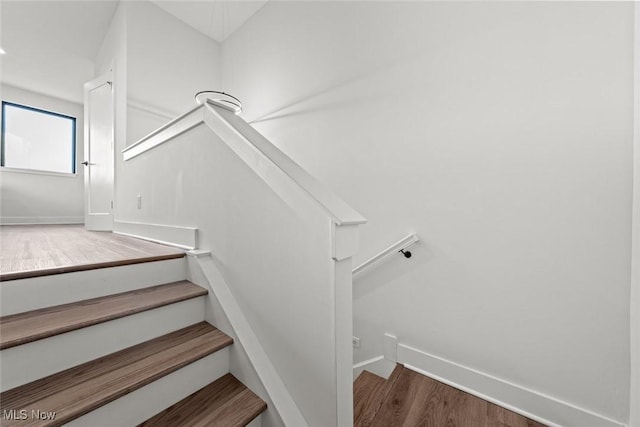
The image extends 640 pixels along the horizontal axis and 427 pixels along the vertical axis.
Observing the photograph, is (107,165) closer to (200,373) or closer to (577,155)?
(200,373)

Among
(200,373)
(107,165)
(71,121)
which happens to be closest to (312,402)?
(200,373)

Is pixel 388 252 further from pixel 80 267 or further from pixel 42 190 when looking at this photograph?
pixel 42 190

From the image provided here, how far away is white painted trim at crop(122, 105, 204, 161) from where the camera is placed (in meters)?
1.62

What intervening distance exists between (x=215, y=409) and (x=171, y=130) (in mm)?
1789

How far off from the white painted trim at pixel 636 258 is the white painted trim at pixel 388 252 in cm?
95

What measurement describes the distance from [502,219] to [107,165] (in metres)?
3.91

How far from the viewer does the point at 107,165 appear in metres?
2.92

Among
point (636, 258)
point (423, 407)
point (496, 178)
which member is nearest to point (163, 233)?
point (423, 407)

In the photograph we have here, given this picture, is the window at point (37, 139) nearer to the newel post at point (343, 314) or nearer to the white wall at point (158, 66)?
the white wall at point (158, 66)

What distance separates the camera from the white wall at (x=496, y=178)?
1183mm

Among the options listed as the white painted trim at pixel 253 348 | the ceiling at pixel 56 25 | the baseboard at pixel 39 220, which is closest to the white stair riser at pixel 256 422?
the white painted trim at pixel 253 348

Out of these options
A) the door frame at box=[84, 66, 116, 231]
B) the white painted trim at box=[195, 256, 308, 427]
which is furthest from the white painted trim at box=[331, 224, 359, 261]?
the door frame at box=[84, 66, 116, 231]

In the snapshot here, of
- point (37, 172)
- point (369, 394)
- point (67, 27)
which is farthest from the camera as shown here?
point (37, 172)

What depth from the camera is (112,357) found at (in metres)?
1.05
